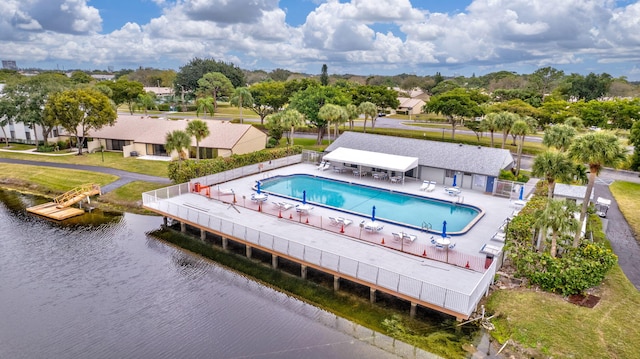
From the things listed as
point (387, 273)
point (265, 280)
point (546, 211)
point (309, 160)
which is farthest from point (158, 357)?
point (309, 160)

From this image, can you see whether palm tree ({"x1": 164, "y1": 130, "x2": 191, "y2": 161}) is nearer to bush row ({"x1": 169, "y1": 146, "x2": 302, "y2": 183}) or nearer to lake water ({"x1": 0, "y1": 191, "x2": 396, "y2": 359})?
bush row ({"x1": 169, "y1": 146, "x2": 302, "y2": 183})

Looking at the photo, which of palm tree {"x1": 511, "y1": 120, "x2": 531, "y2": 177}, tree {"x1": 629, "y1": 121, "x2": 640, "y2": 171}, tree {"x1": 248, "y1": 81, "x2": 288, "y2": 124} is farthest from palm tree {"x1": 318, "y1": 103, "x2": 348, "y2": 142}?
tree {"x1": 629, "y1": 121, "x2": 640, "y2": 171}

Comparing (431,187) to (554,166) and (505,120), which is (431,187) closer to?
(554,166)

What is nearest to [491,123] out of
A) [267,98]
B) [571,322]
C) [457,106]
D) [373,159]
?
[373,159]

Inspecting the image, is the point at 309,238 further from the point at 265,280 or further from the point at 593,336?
the point at 593,336

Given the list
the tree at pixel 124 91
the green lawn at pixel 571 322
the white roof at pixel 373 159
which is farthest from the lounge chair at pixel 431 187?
the tree at pixel 124 91

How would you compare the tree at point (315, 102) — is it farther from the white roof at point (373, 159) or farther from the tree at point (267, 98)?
the tree at point (267, 98)
